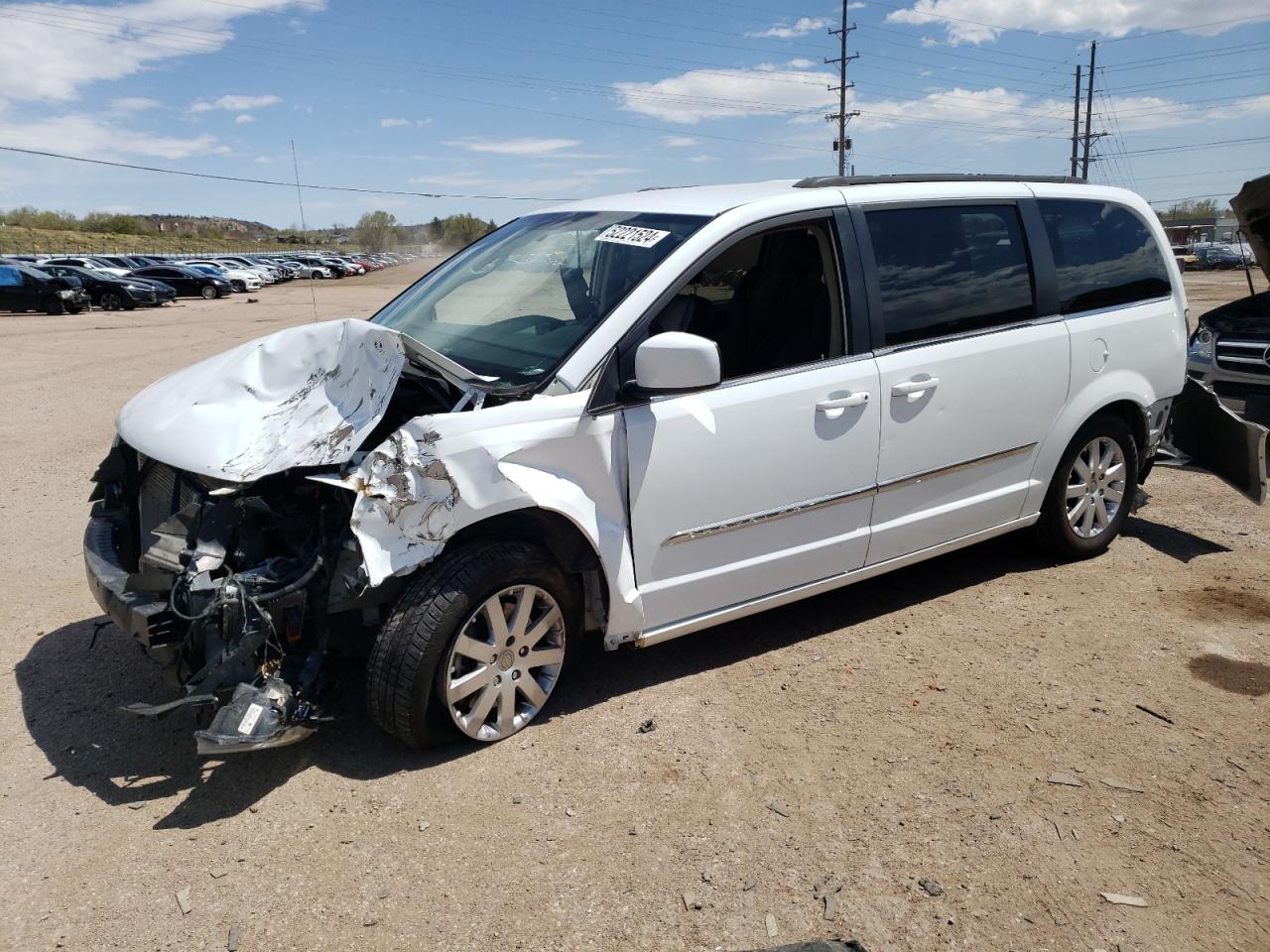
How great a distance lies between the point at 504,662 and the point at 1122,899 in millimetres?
2050

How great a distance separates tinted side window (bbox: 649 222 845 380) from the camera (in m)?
3.88

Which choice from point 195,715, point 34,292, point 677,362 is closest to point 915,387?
point 677,362

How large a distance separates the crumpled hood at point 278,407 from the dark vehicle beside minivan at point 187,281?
3877 cm

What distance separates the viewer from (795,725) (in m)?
3.67

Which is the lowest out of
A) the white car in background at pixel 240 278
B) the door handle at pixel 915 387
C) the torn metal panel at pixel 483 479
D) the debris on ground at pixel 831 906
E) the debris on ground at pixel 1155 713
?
the debris on ground at pixel 831 906

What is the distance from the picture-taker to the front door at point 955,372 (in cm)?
413

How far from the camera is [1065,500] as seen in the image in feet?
16.6

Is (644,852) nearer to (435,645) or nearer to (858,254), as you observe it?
(435,645)

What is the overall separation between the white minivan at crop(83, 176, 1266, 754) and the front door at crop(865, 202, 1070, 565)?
15 millimetres

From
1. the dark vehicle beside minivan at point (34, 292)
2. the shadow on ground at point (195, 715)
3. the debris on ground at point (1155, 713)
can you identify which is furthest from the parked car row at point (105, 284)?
the debris on ground at point (1155, 713)

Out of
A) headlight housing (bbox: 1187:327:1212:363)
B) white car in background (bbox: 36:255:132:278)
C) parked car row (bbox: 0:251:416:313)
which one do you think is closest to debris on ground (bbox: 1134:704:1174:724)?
headlight housing (bbox: 1187:327:1212:363)

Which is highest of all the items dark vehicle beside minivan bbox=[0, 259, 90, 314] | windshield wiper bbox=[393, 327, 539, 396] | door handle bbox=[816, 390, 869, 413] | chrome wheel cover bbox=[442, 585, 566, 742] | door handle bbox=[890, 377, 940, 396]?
dark vehicle beside minivan bbox=[0, 259, 90, 314]

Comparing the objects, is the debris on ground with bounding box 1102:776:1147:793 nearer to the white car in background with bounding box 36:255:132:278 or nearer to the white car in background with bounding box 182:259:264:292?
the white car in background with bounding box 36:255:132:278

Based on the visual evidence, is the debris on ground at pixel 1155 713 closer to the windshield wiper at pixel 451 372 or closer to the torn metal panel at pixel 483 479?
the torn metal panel at pixel 483 479
